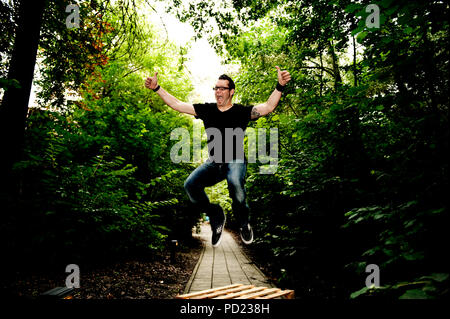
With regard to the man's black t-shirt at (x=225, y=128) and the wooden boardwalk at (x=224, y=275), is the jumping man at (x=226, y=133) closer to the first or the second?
the man's black t-shirt at (x=225, y=128)

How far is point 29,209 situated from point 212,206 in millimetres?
3582

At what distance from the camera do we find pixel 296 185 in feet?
15.1

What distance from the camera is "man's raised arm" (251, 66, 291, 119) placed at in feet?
8.26

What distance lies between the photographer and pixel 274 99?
8.50 feet

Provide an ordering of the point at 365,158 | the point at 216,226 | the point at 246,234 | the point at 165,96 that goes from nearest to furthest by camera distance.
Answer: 1. the point at 165,96
2. the point at 246,234
3. the point at 216,226
4. the point at 365,158

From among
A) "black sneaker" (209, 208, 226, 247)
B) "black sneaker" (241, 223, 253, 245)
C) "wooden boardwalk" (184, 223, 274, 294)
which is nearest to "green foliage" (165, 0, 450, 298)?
"wooden boardwalk" (184, 223, 274, 294)

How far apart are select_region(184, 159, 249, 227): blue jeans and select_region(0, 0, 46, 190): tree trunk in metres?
3.37

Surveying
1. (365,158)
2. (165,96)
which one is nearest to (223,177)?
(165,96)

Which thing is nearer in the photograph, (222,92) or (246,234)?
(222,92)

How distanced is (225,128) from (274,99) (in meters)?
0.61

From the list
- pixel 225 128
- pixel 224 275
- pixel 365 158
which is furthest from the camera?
pixel 224 275

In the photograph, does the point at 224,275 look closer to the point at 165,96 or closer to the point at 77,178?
the point at 77,178

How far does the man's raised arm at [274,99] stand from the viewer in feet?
8.26
